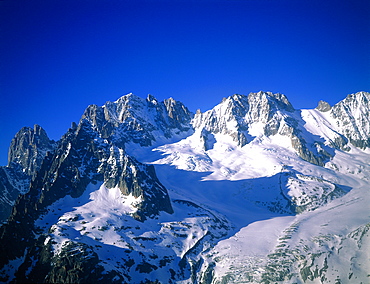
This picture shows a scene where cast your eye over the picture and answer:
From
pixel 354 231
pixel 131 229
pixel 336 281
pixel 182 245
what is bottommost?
pixel 336 281

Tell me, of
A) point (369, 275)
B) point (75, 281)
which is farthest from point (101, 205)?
point (369, 275)

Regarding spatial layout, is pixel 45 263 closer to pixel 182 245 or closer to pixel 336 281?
pixel 182 245

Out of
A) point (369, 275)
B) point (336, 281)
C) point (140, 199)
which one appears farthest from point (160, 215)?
point (369, 275)

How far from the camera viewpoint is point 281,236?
18262 cm

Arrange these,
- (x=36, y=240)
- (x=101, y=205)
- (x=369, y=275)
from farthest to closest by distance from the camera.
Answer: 1. (x=101, y=205)
2. (x=36, y=240)
3. (x=369, y=275)

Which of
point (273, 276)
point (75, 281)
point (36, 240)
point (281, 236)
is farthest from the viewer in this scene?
point (281, 236)

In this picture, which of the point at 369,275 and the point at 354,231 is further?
the point at 354,231

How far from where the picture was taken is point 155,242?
16562 centimetres

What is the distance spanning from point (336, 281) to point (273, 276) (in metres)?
27.8

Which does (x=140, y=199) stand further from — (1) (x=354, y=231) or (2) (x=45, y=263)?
(1) (x=354, y=231)

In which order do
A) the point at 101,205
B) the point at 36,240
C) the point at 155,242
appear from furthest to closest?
1. the point at 101,205
2. the point at 155,242
3. the point at 36,240

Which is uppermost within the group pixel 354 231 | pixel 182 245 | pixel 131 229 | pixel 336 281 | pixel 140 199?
pixel 140 199

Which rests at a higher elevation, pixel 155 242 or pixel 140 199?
pixel 140 199

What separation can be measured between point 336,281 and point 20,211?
17306 centimetres
